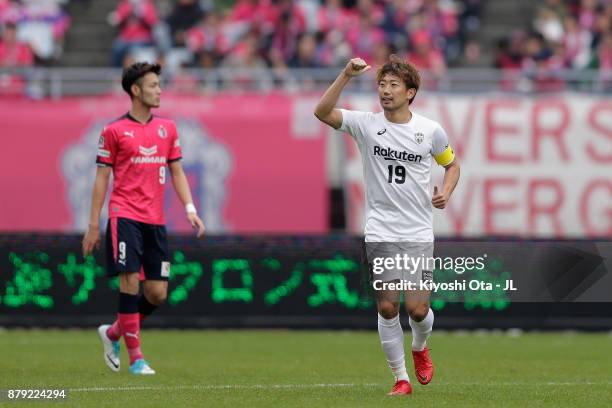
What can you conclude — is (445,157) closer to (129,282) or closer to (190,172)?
(129,282)

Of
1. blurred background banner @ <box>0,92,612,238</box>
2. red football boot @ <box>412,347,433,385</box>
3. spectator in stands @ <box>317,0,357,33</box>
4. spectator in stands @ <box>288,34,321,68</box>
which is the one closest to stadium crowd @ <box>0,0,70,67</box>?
blurred background banner @ <box>0,92,612,238</box>

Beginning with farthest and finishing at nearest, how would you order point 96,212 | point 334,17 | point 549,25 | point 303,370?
point 549,25
point 334,17
point 303,370
point 96,212

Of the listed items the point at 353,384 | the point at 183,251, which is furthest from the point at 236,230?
the point at 353,384

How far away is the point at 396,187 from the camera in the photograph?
36.2 feet

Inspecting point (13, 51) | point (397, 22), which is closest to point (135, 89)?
point (13, 51)

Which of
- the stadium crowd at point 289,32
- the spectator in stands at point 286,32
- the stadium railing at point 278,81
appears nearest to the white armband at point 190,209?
the stadium railing at point 278,81

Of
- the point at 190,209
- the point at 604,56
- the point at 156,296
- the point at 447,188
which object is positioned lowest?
the point at 156,296

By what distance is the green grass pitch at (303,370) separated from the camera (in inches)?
428

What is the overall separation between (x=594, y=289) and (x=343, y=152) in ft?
21.6

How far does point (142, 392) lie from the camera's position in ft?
37.1

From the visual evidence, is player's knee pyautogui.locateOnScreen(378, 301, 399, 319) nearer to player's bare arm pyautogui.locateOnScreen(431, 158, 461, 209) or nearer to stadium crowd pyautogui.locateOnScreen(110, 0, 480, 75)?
player's bare arm pyautogui.locateOnScreen(431, 158, 461, 209)

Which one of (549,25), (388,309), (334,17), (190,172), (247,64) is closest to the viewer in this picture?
(388,309)

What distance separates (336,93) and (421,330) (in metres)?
1.82

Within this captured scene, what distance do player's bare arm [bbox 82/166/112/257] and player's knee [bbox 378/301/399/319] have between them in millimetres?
2960
